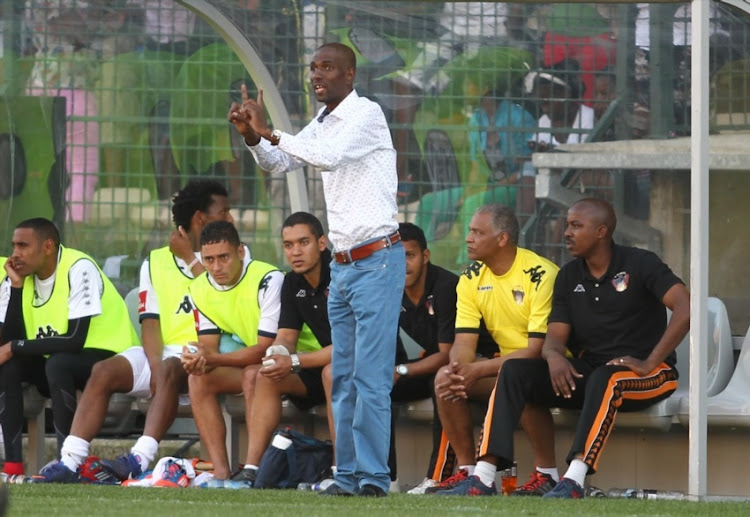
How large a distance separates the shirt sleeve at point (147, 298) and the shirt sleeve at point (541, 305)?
2.08 metres

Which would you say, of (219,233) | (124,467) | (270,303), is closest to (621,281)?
(270,303)

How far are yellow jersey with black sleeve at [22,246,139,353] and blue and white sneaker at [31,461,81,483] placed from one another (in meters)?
0.80

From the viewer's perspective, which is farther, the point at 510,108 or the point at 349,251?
the point at 510,108

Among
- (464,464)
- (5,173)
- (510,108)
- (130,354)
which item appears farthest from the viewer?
(5,173)

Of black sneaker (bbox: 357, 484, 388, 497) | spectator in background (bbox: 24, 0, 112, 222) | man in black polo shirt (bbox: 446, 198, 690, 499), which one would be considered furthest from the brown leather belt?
spectator in background (bbox: 24, 0, 112, 222)

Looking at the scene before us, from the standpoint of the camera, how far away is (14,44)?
393 inches

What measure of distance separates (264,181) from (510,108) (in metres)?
1.58

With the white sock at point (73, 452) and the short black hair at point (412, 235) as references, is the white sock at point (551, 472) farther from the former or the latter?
the white sock at point (73, 452)

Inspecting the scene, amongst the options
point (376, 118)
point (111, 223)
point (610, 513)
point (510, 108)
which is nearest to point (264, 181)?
point (111, 223)

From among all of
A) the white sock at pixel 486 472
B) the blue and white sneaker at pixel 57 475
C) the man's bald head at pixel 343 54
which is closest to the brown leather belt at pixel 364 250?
the man's bald head at pixel 343 54

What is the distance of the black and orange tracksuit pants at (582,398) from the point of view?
717 cm

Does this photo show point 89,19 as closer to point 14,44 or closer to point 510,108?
point 14,44

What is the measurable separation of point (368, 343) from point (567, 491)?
3.72 feet

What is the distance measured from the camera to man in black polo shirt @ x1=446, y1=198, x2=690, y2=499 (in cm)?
725
